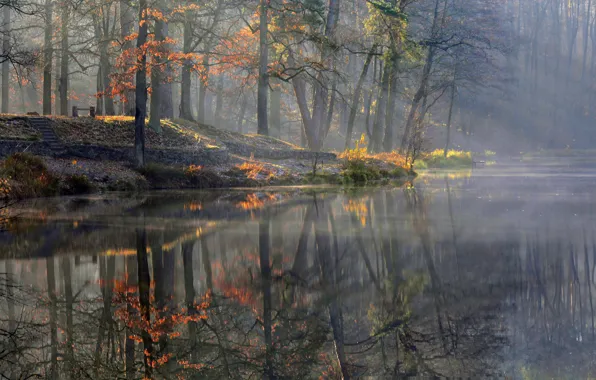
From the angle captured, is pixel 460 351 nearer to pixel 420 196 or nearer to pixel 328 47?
pixel 420 196

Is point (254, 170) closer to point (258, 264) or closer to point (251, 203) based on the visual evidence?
point (251, 203)

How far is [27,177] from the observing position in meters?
21.2

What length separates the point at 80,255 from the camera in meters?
10.2

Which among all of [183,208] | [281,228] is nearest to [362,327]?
[281,228]

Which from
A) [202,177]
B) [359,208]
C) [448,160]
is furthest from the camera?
[448,160]

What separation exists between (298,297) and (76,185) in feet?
57.5

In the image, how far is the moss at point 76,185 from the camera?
75.7 ft

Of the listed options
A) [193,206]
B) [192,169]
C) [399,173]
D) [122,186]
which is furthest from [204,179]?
[399,173]

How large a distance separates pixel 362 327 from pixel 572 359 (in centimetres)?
172

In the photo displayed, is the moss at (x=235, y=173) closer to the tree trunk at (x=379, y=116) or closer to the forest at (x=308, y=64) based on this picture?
the forest at (x=308, y=64)

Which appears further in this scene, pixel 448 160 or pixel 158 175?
pixel 448 160

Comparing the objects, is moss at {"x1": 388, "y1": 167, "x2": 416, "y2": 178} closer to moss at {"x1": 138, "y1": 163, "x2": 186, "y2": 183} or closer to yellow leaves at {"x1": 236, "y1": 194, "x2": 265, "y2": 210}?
moss at {"x1": 138, "y1": 163, "x2": 186, "y2": 183}

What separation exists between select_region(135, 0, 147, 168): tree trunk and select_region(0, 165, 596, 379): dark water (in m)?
11.9

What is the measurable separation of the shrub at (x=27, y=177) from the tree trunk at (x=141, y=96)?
4.62 m
